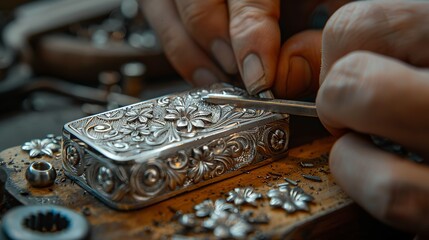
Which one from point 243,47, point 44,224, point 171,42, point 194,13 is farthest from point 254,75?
point 44,224

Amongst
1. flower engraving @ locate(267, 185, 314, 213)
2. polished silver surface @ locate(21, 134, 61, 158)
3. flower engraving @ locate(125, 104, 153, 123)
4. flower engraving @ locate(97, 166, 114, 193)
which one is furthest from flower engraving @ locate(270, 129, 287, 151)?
polished silver surface @ locate(21, 134, 61, 158)

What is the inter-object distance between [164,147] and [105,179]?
119mm

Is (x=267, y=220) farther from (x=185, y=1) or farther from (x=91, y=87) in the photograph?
(x=91, y=87)

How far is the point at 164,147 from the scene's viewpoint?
116cm

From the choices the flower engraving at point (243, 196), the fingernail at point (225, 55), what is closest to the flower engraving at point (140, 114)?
the flower engraving at point (243, 196)

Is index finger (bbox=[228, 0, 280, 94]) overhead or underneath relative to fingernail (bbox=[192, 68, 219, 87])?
overhead

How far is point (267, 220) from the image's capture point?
1093 millimetres

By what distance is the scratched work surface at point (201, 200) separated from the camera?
108cm

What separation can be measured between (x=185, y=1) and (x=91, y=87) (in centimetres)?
72

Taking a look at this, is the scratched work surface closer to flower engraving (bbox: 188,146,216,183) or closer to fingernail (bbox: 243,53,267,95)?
flower engraving (bbox: 188,146,216,183)

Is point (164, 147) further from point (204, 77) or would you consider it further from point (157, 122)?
point (204, 77)

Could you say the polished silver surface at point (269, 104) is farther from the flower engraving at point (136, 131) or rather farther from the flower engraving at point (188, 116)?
the flower engraving at point (136, 131)

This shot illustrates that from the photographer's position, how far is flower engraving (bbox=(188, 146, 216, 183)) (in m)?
1.19

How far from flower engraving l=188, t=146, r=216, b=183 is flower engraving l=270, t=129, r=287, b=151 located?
0.16 meters
